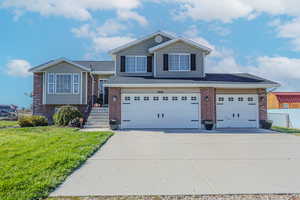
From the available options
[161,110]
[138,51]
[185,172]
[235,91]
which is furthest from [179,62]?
[185,172]

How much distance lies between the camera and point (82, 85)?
16.0 meters

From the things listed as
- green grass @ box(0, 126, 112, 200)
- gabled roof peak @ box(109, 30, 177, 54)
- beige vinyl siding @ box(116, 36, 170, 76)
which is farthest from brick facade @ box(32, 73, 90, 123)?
green grass @ box(0, 126, 112, 200)

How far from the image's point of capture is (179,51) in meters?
14.7

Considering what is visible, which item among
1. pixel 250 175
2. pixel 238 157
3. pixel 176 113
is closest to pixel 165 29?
pixel 176 113

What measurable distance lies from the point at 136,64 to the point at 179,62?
331 cm

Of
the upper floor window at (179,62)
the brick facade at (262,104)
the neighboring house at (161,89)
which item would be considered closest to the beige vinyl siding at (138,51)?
the neighboring house at (161,89)

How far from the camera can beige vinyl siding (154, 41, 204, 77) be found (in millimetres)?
14484

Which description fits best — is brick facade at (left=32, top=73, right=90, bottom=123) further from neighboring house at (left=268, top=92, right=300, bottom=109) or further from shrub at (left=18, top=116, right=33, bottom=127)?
neighboring house at (left=268, top=92, right=300, bottom=109)

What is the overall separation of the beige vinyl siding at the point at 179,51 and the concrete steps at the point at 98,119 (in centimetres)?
485

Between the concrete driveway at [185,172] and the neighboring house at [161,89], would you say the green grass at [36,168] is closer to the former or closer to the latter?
the concrete driveway at [185,172]

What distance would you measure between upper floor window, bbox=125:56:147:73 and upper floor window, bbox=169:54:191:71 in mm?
2055

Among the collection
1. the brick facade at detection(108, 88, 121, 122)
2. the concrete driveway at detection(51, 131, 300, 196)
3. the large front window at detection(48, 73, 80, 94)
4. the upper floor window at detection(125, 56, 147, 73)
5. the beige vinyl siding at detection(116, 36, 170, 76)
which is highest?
the beige vinyl siding at detection(116, 36, 170, 76)

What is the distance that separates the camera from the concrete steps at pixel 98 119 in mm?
13355

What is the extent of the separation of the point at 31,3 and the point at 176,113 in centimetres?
1057
